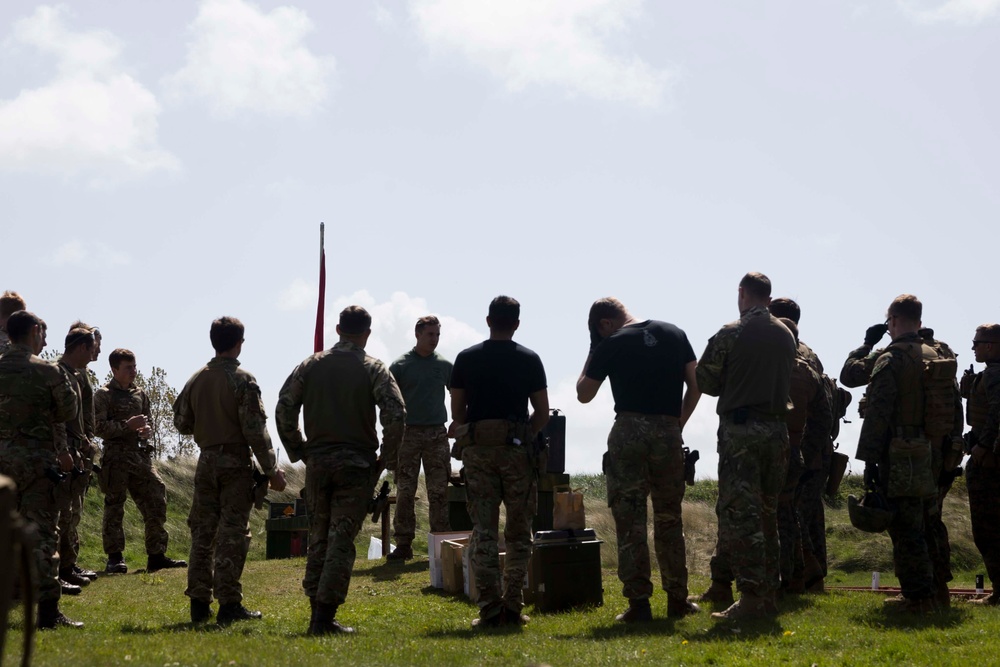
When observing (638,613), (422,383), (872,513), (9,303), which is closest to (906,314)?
(872,513)

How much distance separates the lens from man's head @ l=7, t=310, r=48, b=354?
A: 8.22m

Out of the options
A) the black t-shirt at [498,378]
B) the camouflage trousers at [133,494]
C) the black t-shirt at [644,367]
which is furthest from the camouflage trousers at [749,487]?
the camouflage trousers at [133,494]

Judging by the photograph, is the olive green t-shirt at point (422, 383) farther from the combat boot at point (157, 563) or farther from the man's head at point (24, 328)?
the man's head at point (24, 328)

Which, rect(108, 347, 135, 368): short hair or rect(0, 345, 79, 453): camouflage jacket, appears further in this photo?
rect(108, 347, 135, 368): short hair

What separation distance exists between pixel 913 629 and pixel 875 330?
3230 millimetres

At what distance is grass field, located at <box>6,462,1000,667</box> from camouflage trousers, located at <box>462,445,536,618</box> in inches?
12.7

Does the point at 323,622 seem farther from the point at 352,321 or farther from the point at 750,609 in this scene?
the point at 750,609

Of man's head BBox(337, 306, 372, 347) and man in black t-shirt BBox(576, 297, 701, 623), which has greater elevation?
man's head BBox(337, 306, 372, 347)

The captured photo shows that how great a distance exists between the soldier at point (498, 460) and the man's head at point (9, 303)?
177 inches

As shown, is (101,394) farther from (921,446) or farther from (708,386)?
(921,446)

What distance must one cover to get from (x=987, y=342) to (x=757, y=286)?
10.1ft

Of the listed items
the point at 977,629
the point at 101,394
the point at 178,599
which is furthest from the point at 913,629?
the point at 101,394

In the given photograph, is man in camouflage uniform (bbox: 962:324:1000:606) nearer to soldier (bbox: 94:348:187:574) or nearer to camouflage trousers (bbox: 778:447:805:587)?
camouflage trousers (bbox: 778:447:805:587)

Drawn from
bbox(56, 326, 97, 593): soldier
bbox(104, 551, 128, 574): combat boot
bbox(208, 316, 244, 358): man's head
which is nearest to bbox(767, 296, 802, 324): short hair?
bbox(208, 316, 244, 358): man's head
